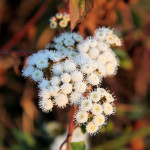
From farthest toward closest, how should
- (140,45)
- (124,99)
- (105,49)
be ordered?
(124,99) < (140,45) < (105,49)

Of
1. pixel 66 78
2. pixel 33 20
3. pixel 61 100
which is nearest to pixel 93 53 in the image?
pixel 66 78

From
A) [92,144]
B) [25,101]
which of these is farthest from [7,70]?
[92,144]

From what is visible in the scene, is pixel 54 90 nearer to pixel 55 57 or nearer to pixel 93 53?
pixel 55 57

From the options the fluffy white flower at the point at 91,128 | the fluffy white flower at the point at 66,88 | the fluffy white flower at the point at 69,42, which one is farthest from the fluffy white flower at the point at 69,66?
the fluffy white flower at the point at 91,128

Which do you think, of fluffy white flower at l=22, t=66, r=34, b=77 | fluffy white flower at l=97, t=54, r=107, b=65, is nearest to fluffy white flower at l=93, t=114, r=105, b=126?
fluffy white flower at l=97, t=54, r=107, b=65

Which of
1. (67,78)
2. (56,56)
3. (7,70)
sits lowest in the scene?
(67,78)

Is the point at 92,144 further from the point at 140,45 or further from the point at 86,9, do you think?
the point at 86,9

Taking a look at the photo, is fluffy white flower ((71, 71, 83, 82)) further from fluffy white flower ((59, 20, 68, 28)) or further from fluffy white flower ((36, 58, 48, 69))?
fluffy white flower ((59, 20, 68, 28))
